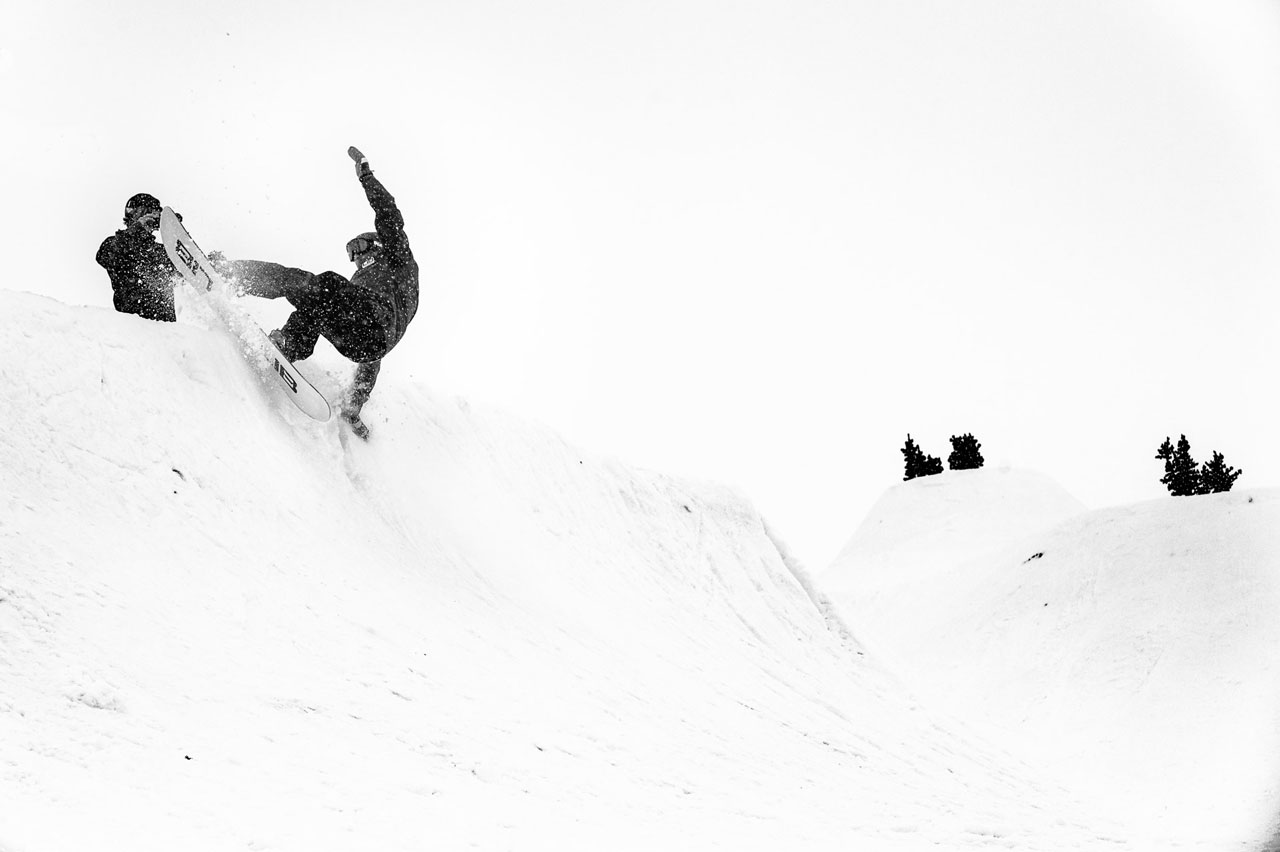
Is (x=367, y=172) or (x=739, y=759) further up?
(x=367, y=172)

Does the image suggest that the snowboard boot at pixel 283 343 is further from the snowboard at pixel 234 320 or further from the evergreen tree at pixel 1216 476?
the evergreen tree at pixel 1216 476

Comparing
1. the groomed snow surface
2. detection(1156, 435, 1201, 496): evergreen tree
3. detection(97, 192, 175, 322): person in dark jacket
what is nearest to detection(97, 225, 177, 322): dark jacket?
detection(97, 192, 175, 322): person in dark jacket

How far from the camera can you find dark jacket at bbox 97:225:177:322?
883 cm

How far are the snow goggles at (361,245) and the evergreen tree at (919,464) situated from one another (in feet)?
159

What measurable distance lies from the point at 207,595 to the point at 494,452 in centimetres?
696

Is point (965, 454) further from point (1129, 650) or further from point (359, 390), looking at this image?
point (359, 390)

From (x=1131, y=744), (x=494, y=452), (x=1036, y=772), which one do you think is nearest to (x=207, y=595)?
(x=494, y=452)

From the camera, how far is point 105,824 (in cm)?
407

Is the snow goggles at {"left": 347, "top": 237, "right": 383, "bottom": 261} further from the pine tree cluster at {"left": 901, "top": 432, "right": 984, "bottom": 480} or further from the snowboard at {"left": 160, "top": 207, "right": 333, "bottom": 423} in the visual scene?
the pine tree cluster at {"left": 901, "top": 432, "right": 984, "bottom": 480}

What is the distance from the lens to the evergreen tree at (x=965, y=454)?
171 ft

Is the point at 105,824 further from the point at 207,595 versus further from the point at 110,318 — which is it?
the point at 110,318

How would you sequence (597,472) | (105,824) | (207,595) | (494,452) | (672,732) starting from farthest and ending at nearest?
(597,472) < (494,452) < (672,732) < (207,595) < (105,824)

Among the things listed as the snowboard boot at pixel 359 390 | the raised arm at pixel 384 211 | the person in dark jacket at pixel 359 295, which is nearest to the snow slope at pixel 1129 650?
the snowboard boot at pixel 359 390

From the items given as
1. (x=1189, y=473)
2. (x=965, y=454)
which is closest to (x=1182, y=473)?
(x=1189, y=473)
